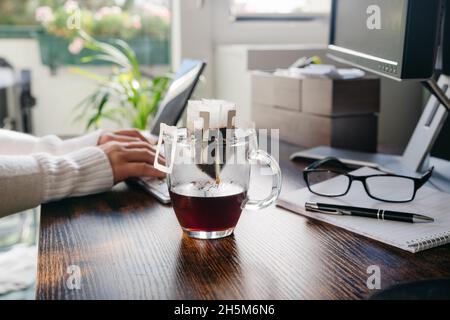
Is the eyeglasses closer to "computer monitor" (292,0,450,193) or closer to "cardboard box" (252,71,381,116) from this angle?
"computer monitor" (292,0,450,193)

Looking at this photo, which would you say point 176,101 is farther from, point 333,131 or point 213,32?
point 213,32

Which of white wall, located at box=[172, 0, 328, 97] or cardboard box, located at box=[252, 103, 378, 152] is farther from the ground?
white wall, located at box=[172, 0, 328, 97]

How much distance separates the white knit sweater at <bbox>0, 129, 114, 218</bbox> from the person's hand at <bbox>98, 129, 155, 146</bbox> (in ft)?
0.33

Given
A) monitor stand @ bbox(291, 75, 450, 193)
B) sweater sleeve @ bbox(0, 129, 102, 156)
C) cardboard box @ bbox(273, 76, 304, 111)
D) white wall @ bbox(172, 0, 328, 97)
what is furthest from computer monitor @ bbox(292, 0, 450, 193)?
white wall @ bbox(172, 0, 328, 97)

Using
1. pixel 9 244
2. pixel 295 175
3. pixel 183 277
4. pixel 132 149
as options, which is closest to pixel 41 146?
pixel 132 149

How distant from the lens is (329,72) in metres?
1.36

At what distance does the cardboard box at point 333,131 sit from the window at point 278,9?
98cm

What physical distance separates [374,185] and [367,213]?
15 cm

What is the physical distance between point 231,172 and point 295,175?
1.23 feet

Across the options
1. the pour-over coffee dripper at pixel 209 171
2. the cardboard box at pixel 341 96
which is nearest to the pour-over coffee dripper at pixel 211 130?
the pour-over coffee dripper at pixel 209 171

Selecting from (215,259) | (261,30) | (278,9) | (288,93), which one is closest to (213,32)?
(261,30)

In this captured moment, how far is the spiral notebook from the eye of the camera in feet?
2.24

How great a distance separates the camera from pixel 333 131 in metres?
1.32
